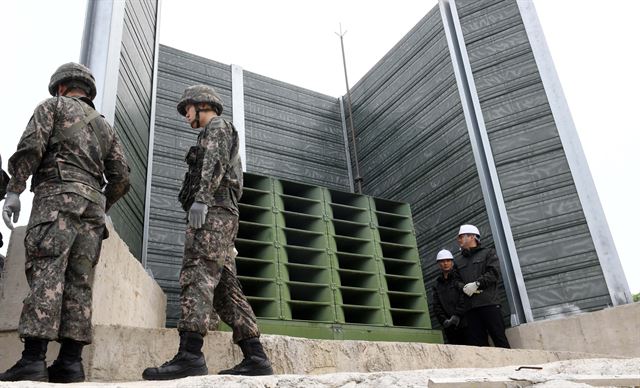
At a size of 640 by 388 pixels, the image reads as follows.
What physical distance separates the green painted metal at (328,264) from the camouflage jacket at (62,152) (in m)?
2.39

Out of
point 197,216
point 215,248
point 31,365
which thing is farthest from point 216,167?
point 31,365

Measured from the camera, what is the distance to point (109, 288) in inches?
151

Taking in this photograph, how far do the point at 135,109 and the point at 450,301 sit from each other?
3515 mm

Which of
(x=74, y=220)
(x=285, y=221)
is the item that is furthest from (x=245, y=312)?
(x=285, y=221)

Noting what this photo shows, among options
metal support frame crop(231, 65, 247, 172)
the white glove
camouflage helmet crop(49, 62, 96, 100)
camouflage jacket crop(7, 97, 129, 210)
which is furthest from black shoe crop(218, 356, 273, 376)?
metal support frame crop(231, 65, 247, 172)

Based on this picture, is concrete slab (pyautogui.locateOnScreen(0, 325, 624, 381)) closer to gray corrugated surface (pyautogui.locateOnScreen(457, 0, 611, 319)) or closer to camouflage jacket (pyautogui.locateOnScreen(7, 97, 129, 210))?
camouflage jacket (pyautogui.locateOnScreen(7, 97, 129, 210))

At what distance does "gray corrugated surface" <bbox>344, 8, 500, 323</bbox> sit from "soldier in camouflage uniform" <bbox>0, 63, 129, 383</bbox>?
4156 mm

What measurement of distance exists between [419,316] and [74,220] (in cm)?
406

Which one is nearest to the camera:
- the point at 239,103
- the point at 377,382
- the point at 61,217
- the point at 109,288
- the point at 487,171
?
the point at 377,382

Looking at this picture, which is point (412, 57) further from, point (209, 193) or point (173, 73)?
point (209, 193)

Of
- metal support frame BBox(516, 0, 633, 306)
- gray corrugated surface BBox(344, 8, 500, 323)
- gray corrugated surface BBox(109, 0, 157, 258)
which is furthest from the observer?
gray corrugated surface BBox(344, 8, 500, 323)

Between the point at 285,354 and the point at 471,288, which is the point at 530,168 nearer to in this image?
the point at 471,288

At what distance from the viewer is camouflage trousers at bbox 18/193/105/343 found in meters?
2.72

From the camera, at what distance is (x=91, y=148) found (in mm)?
3279
